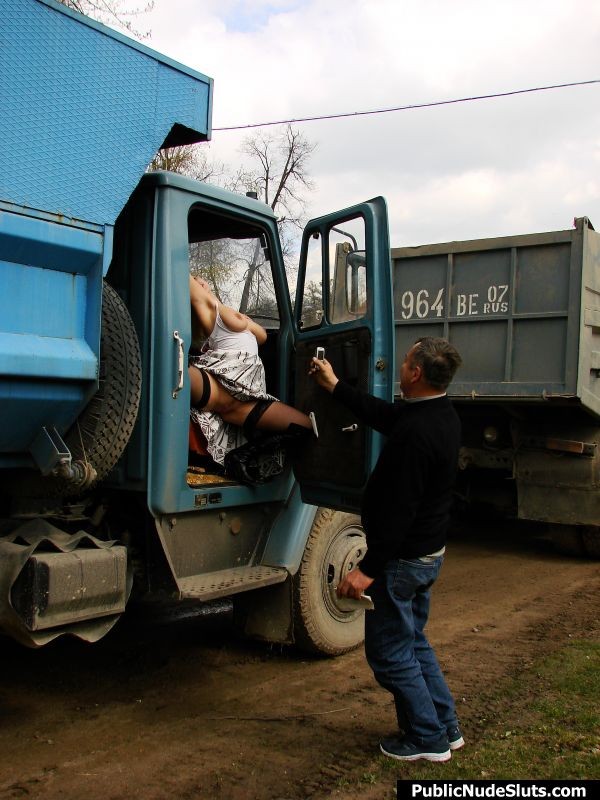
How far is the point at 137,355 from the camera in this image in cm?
354

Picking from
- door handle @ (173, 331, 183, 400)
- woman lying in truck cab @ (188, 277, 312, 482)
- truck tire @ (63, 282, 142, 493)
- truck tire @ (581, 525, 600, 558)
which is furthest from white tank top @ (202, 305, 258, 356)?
truck tire @ (581, 525, 600, 558)

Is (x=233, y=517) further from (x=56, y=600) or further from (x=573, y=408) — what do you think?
(x=573, y=408)

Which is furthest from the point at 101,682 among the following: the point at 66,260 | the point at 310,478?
the point at 66,260

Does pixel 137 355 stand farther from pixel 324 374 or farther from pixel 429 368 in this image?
pixel 429 368

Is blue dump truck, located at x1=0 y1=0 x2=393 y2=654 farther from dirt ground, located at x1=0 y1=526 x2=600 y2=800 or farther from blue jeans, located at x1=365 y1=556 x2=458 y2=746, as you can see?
blue jeans, located at x1=365 y1=556 x2=458 y2=746

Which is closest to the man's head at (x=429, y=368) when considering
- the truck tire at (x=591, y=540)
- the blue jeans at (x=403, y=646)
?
the blue jeans at (x=403, y=646)

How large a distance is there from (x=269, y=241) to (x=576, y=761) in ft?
9.92

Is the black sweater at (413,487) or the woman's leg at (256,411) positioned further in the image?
the woman's leg at (256,411)

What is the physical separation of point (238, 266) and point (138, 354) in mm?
1452

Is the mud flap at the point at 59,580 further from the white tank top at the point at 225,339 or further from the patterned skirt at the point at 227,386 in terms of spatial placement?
the white tank top at the point at 225,339

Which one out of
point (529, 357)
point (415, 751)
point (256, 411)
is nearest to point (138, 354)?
point (256, 411)

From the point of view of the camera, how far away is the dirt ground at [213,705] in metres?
3.26

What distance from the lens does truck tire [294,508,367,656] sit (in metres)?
4.55

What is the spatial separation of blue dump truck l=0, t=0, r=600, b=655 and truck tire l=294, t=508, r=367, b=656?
0.01 metres
